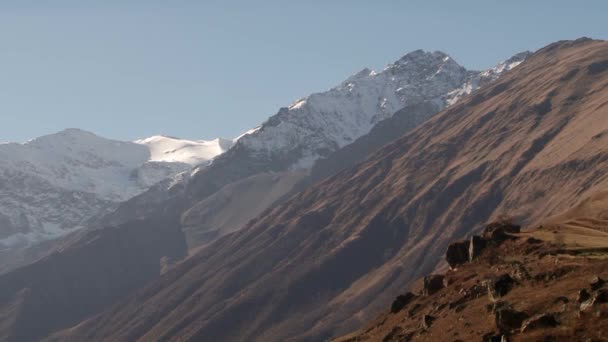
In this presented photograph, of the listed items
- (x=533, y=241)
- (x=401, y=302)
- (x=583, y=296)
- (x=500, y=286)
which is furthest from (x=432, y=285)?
(x=583, y=296)

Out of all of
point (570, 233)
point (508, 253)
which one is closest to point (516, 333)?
point (508, 253)

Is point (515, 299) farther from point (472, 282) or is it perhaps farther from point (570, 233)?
point (570, 233)

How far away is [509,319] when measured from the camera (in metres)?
53.7

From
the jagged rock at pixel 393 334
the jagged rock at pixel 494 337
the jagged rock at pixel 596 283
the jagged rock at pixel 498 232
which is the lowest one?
the jagged rock at pixel 393 334

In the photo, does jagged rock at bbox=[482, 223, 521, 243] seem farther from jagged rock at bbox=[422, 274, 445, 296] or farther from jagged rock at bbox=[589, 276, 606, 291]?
jagged rock at bbox=[589, 276, 606, 291]

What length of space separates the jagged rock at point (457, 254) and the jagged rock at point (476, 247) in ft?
10.2

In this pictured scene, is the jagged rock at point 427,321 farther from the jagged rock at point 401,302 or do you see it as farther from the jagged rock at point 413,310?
the jagged rock at point 401,302

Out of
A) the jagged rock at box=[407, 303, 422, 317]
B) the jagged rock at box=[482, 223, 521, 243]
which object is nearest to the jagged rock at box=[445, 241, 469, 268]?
the jagged rock at box=[482, 223, 521, 243]

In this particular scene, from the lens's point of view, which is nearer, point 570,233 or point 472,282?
point 472,282

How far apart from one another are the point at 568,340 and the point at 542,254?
25.1 metres

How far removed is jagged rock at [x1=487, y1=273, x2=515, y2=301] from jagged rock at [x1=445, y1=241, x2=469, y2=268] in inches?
Result: 781

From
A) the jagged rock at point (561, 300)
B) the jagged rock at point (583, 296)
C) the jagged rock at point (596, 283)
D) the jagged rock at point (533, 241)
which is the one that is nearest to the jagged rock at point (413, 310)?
the jagged rock at point (533, 241)

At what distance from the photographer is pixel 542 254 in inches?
2837

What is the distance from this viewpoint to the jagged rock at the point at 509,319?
2096 inches
